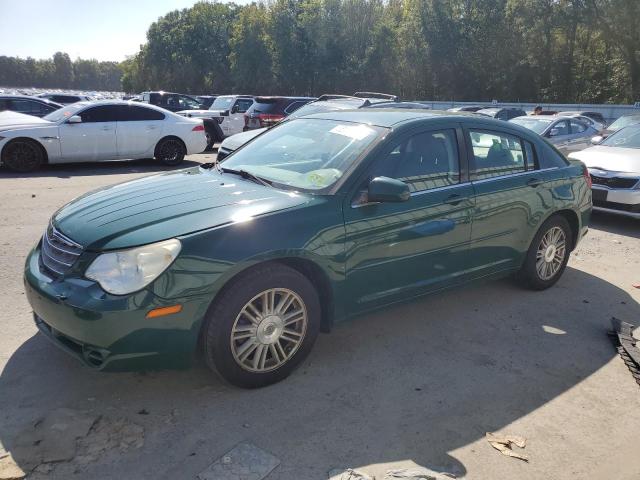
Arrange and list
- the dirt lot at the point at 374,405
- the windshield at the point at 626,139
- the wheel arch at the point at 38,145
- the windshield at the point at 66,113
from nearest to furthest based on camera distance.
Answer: the dirt lot at the point at 374,405, the windshield at the point at 626,139, the wheel arch at the point at 38,145, the windshield at the point at 66,113

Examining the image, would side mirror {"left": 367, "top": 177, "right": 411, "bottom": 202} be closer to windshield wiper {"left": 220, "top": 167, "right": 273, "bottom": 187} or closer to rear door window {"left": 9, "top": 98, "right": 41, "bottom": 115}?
windshield wiper {"left": 220, "top": 167, "right": 273, "bottom": 187}

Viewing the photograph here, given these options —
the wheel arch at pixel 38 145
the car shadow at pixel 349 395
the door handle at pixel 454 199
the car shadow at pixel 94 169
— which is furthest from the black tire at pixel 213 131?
the door handle at pixel 454 199

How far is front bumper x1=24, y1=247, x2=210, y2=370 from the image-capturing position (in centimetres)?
291

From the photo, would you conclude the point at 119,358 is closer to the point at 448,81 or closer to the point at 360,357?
the point at 360,357

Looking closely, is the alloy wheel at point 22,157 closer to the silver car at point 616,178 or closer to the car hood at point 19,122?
the car hood at point 19,122

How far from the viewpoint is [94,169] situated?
12.0 meters

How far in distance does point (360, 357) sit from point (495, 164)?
201 centimetres

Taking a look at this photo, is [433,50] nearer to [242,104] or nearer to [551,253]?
[242,104]

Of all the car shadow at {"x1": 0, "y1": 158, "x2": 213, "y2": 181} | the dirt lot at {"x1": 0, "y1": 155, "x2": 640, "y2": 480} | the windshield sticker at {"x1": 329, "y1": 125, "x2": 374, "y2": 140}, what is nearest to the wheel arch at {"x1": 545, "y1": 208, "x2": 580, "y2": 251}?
the dirt lot at {"x1": 0, "y1": 155, "x2": 640, "y2": 480}

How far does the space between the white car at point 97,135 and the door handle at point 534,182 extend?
377 inches

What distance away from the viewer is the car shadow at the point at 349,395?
9.46ft

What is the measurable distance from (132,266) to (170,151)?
10464 mm

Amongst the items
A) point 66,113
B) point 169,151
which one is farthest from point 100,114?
point 169,151

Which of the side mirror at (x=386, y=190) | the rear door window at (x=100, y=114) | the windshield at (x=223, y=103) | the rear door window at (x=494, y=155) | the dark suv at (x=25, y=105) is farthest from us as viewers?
the windshield at (x=223, y=103)
